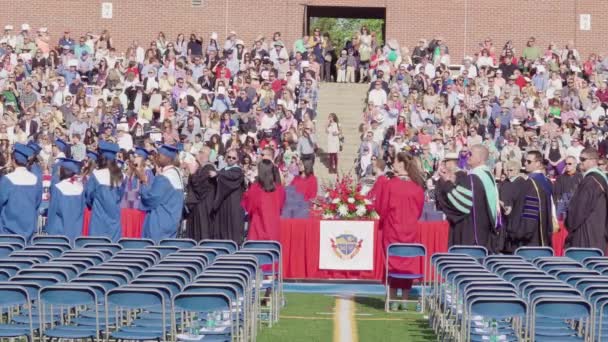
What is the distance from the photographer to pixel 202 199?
61.6 ft

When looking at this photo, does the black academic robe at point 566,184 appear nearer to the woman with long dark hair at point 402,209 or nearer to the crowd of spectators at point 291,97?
the crowd of spectators at point 291,97

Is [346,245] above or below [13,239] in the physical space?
below

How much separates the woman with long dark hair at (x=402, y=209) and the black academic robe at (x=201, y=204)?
9.93ft

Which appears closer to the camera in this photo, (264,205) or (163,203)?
(264,205)

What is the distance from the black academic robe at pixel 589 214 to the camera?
1733 centimetres

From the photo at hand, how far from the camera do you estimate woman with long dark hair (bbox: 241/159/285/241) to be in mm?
16766

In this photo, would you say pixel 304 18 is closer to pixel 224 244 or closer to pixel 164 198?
pixel 164 198

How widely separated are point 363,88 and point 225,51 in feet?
11.9

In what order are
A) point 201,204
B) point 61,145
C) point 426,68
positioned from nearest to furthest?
point 201,204, point 61,145, point 426,68

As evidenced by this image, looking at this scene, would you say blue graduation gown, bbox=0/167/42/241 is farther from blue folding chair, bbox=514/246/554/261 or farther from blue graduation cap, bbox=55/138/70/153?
blue graduation cap, bbox=55/138/70/153

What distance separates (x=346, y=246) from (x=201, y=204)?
2.09 metres

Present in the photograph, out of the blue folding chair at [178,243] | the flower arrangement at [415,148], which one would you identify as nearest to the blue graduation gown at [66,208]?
the blue folding chair at [178,243]

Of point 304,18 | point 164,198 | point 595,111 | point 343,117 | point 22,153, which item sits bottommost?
point 164,198

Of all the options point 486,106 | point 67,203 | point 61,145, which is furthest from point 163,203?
point 486,106
